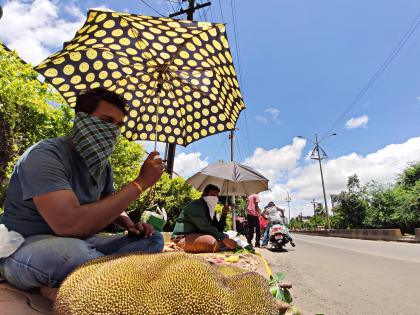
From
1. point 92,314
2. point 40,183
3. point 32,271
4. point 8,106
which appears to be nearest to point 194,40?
point 40,183

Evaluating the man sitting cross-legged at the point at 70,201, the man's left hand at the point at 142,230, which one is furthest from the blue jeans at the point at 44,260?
the man's left hand at the point at 142,230

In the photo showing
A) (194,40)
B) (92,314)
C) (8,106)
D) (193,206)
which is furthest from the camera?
(8,106)

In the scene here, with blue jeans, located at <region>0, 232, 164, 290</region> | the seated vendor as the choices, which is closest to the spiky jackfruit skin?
blue jeans, located at <region>0, 232, 164, 290</region>

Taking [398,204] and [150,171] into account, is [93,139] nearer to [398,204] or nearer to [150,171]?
[150,171]

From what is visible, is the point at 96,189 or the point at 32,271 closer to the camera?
the point at 32,271

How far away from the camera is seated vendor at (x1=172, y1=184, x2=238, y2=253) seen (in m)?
4.62

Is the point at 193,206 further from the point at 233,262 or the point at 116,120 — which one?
the point at 116,120

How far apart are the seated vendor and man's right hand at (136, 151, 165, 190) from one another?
9.72ft

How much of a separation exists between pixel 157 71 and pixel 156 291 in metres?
2.50

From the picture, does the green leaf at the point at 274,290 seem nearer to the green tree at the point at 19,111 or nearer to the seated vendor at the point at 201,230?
the seated vendor at the point at 201,230

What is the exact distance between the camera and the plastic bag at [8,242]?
1.53m

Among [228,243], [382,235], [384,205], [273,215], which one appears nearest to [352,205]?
[384,205]

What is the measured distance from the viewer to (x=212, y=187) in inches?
206

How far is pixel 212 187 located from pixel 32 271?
386 centimetres
